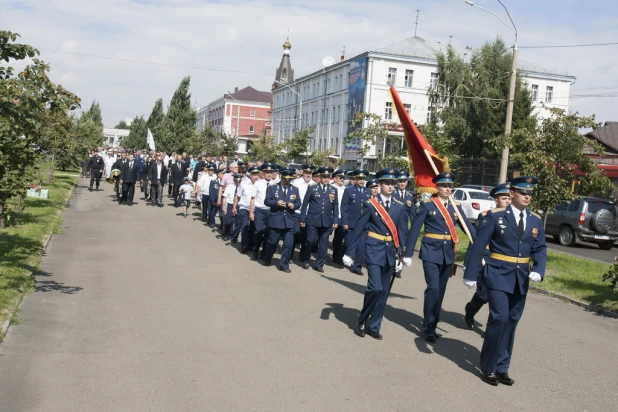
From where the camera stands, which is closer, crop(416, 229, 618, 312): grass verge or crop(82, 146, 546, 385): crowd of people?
crop(82, 146, 546, 385): crowd of people

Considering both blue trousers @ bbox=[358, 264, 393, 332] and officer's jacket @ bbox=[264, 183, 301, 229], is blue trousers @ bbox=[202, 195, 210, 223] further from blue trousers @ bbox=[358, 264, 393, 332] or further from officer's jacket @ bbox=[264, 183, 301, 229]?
blue trousers @ bbox=[358, 264, 393, 332]

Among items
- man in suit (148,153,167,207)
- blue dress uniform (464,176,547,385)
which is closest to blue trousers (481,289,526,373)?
blue dress uniform (464,176,547,385)

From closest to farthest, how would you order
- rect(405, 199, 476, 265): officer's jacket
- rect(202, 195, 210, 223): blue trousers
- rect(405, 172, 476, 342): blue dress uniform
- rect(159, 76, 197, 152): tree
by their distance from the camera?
rect(405, 172, 476, 342): blue dress uniform → rect(405, 199, 476, 265): officer's jacket → rect(202, 195, 210, 223): blue trousers → rect(159, 76, 197, 152): tree

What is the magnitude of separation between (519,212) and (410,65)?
61048mm

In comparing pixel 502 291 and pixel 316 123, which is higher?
pixel 316 123

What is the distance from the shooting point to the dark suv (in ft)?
73.2

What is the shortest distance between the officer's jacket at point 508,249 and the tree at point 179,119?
6391 cm

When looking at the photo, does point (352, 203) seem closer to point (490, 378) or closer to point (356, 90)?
point (490, 378)

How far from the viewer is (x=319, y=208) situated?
546 inches

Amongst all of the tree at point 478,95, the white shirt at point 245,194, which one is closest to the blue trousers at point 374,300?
the white shirt at point 245,194

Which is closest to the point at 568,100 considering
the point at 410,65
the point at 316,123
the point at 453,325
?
the point at 410,65

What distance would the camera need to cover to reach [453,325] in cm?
911

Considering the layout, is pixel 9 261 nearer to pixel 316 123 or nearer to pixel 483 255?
pixel 483 255

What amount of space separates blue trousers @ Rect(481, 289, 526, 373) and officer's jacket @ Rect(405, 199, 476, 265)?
5.18 feet
